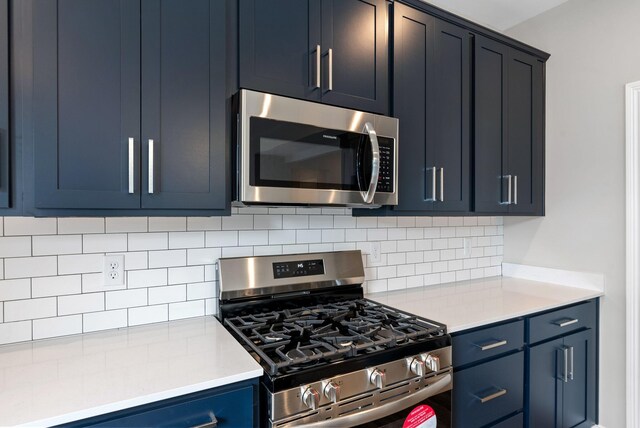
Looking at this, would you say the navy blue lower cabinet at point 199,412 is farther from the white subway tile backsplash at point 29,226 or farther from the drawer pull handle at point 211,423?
the white subway tile backsplash at point 29,226

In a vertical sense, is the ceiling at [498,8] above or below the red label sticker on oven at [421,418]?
above

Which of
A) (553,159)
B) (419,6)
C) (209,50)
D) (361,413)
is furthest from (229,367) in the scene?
(553,159)

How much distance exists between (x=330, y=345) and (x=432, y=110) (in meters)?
1.36

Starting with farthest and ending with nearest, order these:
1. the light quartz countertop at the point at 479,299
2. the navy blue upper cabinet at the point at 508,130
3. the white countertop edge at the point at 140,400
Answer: the navy blue upper cabinet at the point at 508,130 → the light quartz countertop at the point at 479,299 → the white countertop edge at the point at 140,400

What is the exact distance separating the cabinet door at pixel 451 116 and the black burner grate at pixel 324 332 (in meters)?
0.71

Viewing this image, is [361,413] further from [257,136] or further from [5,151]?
[5,151]

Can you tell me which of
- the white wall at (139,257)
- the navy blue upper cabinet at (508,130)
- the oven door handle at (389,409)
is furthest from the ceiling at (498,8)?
the oven door handle at (389,409)

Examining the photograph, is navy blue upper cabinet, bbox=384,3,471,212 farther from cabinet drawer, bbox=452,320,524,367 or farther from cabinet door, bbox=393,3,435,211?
cabinet drawer, bbox=452,320,524,367

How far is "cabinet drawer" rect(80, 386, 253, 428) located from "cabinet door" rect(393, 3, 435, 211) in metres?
1.15

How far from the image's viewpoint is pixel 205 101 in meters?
1.40

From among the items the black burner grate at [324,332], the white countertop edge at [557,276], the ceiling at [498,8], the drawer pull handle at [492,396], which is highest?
the ceiling at [498,8]

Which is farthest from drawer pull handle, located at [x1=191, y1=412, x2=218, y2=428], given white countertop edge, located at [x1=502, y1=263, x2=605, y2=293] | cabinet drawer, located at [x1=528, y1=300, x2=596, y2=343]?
white countertop edge, located at [x1=502, y1=263, x2=605, y2=293]

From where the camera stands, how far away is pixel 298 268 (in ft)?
6.20

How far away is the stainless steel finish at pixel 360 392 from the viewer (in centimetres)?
116
